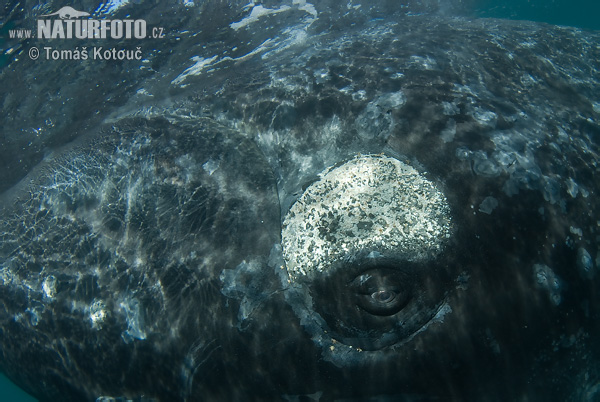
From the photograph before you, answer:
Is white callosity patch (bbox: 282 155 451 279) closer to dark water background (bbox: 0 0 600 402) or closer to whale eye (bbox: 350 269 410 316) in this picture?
whale eye (bbox: 350 269 410 316)

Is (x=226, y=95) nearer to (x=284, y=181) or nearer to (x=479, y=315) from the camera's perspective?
(x=284, y=181)

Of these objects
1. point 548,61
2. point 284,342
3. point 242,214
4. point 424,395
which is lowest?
point 424,395

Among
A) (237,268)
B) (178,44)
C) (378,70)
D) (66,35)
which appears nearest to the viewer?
(237,268)

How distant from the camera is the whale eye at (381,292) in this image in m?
4.21

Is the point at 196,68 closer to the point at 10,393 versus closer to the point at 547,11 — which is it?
the point at 10,393

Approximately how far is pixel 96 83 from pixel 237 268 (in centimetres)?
988

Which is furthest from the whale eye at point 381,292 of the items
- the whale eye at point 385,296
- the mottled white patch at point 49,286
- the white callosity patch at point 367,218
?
the mottled white patch at point 49,286

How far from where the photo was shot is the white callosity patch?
4270mm

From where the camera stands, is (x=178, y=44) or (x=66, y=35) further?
(x=178, y=44)

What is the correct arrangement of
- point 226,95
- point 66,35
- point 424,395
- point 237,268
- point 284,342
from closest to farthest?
1. point 424,395
2. point 284,342
3. point 237,268
4. point 226,95
5. point 66,35

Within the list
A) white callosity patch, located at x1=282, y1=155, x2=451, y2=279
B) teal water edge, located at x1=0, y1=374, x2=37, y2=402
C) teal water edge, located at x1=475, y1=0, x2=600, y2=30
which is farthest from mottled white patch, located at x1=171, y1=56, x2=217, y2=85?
teal water edge, located at x1=0, y1=374, x2=37, y2=402

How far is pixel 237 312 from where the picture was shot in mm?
4742

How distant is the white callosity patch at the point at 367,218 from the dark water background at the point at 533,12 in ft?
96.4

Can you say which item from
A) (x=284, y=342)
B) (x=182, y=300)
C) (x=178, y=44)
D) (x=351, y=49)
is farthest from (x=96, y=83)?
(x=284, y=342)
